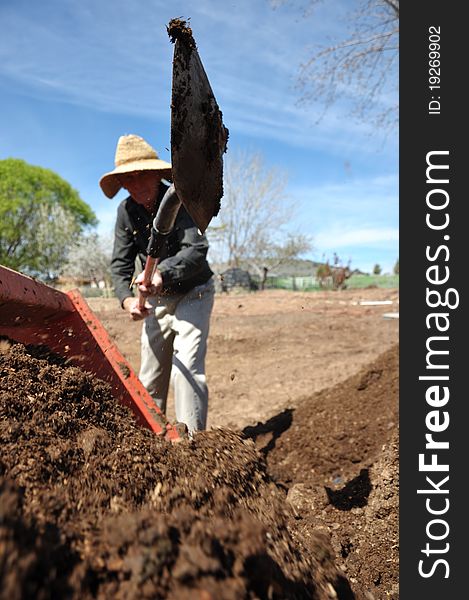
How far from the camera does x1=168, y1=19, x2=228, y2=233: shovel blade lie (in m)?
1.80

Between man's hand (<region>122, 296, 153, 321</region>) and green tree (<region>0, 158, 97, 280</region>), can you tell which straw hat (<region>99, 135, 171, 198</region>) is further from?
green tree (<region>0, 158, 97, 280</region>)

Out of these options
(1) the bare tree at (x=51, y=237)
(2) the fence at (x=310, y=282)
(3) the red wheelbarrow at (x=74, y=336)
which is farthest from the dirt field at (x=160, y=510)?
(2) the fence at (x=310, y=282)

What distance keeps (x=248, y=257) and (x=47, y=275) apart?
51.1 feet

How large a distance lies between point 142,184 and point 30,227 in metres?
32.5

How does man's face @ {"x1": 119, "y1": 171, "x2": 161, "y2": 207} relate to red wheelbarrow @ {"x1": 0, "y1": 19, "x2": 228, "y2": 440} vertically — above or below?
above

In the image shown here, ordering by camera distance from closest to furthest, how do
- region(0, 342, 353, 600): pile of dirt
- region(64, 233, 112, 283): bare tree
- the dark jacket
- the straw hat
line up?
region(0, 342, 353, 600): pile of dirt, the dark jacket, the straw hat, region(64, 233, 112, 283): bare tree

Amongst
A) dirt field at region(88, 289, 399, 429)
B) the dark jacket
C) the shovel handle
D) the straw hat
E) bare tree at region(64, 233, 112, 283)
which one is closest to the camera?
the shovel handle

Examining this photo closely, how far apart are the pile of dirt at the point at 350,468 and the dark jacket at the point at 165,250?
1367 millimetres

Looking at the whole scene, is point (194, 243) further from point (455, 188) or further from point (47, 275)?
point (47, 275)

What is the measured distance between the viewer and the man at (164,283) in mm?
3066

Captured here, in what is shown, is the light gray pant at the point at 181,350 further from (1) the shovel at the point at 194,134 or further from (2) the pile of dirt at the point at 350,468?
(1) the shovel at the point at 194,134

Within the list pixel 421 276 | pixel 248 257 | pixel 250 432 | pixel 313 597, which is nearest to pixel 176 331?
pixel 250 432

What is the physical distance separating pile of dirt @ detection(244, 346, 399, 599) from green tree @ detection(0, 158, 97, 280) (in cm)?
2910

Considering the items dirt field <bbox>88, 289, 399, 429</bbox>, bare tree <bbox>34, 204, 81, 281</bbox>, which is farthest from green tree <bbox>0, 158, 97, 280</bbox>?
dirt field <bbox>88, 289, 399, 429</bbox>
